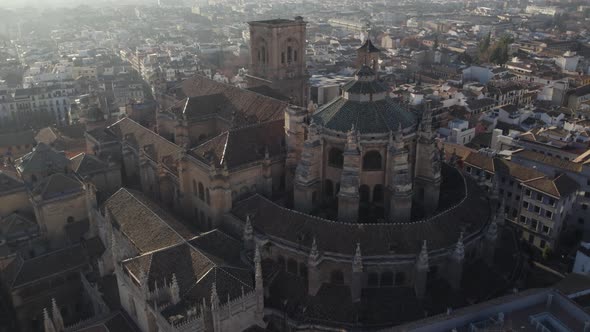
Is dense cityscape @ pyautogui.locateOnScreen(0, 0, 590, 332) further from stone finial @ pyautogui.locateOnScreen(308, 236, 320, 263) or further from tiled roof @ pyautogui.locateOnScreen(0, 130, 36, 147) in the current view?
tiled roof @ pyautogui.locateOnScreen(0, 130, 36, 147)

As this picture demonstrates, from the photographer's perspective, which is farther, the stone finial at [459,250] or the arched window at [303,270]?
the arched window at [303,270]

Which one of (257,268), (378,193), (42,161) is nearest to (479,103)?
(378,193)

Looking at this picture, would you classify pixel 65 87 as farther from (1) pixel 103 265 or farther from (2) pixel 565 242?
(2) pixel 565 242

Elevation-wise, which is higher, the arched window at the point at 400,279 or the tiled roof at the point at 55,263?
the arched window at the point at 400,279

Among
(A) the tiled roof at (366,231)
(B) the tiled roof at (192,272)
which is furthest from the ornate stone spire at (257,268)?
(A) the tiled roof at (366,231)

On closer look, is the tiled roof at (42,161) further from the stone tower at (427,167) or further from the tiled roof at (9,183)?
the stone tower at (427,167)

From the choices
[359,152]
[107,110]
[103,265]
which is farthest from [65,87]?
[359,152]

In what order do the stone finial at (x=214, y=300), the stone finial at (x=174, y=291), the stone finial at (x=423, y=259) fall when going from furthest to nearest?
the stone finial at (x=423, y=259) → the stone finial at (x=174, y=291) → the stone finial at (x=214, y=300)
